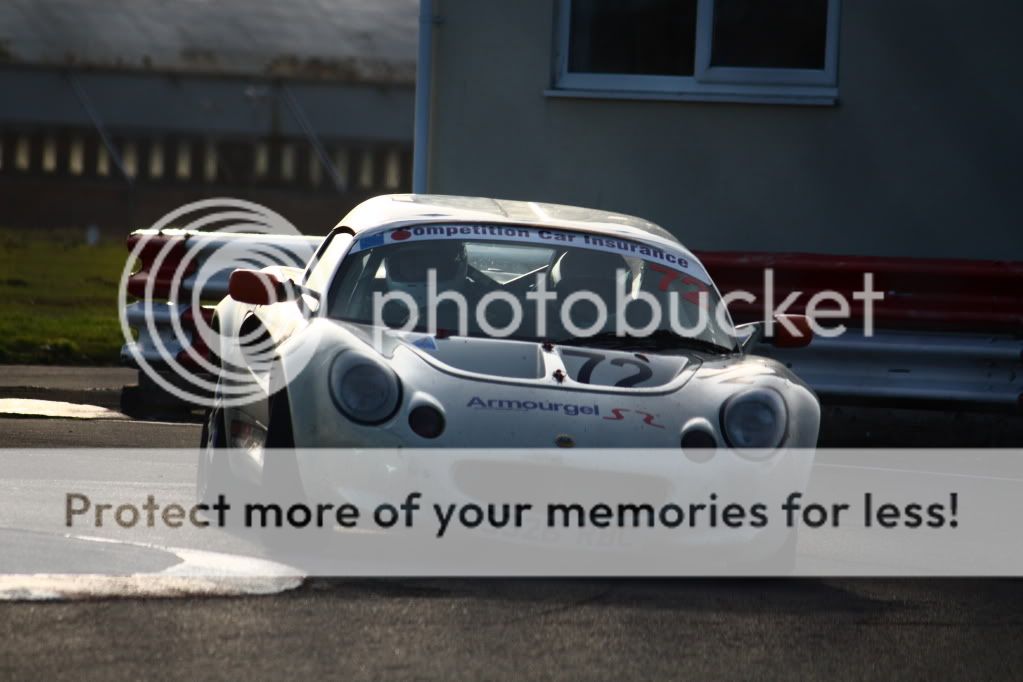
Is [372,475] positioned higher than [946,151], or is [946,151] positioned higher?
[946,151]

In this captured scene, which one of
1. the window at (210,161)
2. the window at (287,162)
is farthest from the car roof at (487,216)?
the window at (287,162)

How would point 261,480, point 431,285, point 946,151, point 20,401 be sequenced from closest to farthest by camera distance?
point 261,480
point 431,285
point 20,401
point 946,151

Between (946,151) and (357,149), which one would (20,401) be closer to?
(946,151)

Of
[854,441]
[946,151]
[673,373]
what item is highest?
[946,151]

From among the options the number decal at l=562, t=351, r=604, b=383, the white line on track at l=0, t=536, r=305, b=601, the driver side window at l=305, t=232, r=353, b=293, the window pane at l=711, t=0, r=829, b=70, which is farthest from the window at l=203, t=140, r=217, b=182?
the white line on track at l=0, t=536, r=305, b=601

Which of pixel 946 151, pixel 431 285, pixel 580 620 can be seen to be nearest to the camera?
pixel 580 620

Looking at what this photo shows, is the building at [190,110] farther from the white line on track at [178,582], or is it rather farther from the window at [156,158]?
the white line on track at [178,582]

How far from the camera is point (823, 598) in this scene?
556 cm

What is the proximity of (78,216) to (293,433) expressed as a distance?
37770 millimetres

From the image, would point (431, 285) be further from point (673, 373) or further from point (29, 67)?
point (29, 67)

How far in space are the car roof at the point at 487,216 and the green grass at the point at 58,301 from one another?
589 centimetres

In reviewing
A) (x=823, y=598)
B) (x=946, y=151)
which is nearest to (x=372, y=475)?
(x=823, y=598)

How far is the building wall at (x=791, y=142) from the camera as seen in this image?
11219 mm

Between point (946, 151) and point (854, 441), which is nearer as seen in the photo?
point (854, 441)
